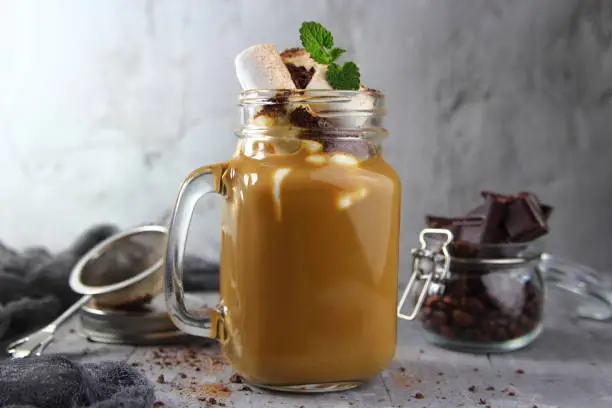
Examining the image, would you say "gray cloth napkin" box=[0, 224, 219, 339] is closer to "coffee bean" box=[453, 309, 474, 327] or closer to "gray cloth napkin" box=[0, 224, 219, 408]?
"gray cloth napkin" box=[0, 224, 219, 408]

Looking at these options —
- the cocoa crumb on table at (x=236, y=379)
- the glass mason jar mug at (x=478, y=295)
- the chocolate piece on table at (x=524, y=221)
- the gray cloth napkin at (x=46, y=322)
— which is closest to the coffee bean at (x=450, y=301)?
the glass mason jar mug at (x=478, y=295)

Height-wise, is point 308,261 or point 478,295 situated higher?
point 308,261

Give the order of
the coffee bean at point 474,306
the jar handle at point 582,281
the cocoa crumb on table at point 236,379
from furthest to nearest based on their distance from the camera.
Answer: the jar handle at point 582,281, the coffee bean at point 474,306, the cocoa crumb on table at point 236,379

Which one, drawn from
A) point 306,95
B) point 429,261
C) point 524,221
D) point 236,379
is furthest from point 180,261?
point 524,221

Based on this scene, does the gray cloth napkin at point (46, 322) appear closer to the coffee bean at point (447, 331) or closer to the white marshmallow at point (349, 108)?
the white marshmallow at point (349, 108)

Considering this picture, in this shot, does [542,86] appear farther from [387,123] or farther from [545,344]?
[545,344]

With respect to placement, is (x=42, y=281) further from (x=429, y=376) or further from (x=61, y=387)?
(x=429, y=376)
